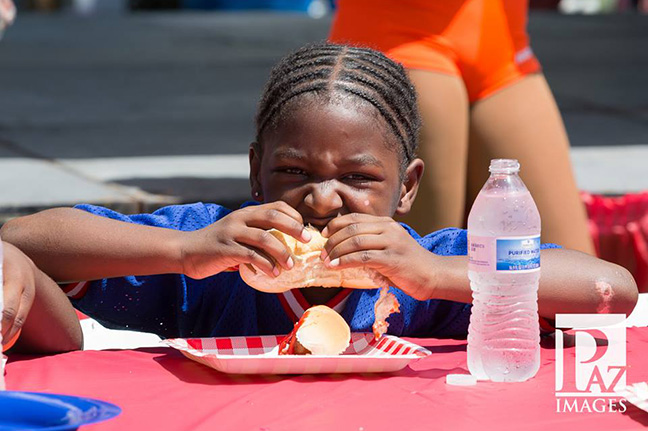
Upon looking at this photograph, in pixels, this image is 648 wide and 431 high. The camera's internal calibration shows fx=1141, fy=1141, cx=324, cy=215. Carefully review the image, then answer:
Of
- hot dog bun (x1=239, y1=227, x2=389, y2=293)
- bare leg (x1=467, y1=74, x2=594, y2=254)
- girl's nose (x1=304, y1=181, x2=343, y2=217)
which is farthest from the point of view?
bare leg (x1=467, y1=74, x2=594, y2=254)

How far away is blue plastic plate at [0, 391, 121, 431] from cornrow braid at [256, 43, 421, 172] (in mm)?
1077

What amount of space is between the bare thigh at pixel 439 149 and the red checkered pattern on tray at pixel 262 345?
4.23 ft

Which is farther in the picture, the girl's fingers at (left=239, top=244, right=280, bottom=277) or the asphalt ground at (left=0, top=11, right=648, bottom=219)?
the asphalt ground at (left=0, top=11, right=648, bottom=219)

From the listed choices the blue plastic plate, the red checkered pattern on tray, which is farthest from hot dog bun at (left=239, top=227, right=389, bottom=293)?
the blue plastic plate

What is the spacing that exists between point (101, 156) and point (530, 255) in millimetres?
4484

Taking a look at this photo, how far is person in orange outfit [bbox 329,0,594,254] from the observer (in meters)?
3.78

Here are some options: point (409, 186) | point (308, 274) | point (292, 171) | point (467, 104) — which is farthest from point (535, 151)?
point (308, 274)

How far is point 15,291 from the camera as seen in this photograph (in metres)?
2.28

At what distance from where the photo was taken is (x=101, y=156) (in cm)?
633

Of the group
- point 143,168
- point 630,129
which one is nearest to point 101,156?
point 143,168

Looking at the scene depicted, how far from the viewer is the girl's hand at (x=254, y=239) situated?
2.30 meters

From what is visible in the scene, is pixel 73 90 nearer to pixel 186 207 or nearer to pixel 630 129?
pixel 630 129

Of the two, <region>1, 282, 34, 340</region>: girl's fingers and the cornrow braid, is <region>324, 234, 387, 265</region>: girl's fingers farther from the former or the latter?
<region>1, 282, 34, 340</region>: girl's fingers

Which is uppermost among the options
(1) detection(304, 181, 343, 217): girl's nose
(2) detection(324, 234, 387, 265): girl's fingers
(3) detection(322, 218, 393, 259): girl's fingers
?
(1) detection(304, 181, 343, 217): girl's nose
